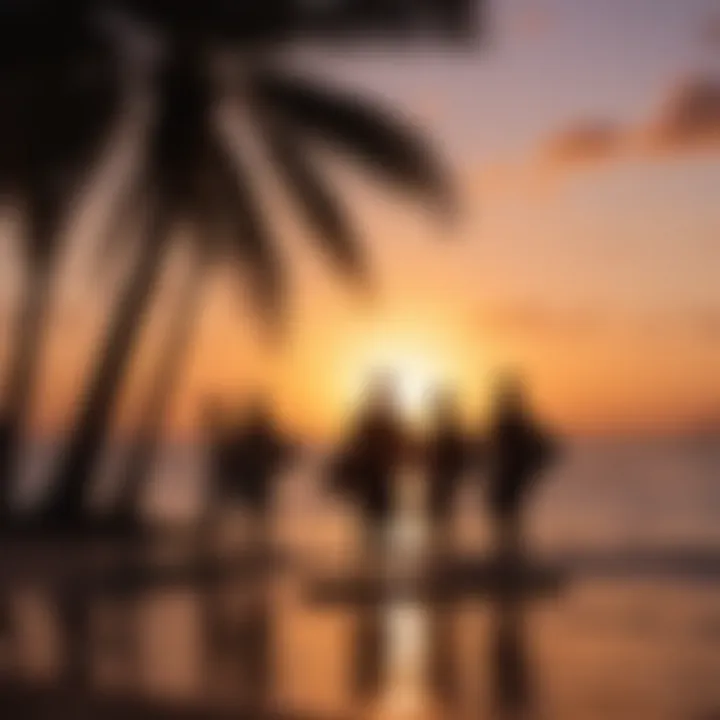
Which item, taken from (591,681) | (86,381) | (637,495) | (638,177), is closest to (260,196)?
(86,381)

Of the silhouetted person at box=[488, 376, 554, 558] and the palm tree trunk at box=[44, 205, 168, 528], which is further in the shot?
the palm tree trunk at box=[44, 205, 168, 528]

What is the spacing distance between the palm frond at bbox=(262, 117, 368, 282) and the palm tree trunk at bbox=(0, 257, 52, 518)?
32.2 inches

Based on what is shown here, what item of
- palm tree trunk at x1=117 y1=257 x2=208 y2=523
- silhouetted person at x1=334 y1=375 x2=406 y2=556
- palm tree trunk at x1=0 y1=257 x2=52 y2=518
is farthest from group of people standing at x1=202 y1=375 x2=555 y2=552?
palm tree trunk at x1=0 y1=257 x2=52 y2=518

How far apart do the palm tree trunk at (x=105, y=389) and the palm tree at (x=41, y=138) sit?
18 cm

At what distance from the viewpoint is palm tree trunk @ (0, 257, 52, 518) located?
4.28 m

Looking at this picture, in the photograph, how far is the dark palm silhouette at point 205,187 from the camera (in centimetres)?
432

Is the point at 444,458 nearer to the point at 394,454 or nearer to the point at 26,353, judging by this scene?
the point at 394,454

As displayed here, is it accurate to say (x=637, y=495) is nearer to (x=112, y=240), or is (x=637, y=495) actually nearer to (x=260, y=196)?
(x=260, y=196)

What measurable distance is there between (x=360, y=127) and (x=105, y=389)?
1.13m

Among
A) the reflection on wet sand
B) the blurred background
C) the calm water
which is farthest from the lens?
the blurred background

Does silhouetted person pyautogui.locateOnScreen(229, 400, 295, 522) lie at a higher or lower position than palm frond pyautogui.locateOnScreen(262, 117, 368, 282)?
lower

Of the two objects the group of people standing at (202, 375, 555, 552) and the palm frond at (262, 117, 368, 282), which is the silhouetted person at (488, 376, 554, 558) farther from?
the palm frond at (262, 117, 368, 282)

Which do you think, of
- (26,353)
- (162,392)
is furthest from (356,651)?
(26,353)

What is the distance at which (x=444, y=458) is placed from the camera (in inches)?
164
